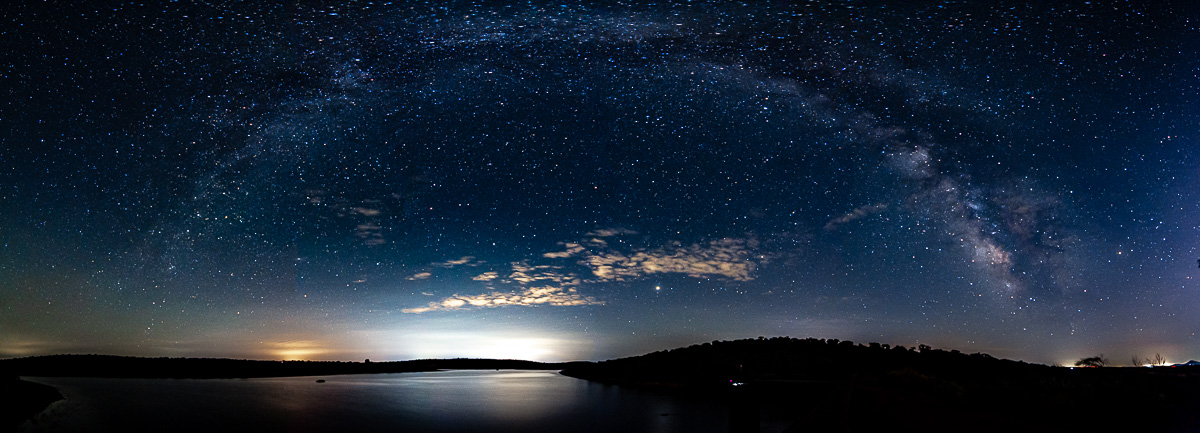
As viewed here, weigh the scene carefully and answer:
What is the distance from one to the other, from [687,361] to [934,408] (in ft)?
320

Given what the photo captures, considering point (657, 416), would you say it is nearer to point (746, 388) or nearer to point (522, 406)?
point (522, 406)

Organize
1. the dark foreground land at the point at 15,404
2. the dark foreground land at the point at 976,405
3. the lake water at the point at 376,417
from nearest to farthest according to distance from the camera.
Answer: the dark foreground land at the point at 976,405, the dark foreground land at the point at 15,404, the lake water at the point at 376,417

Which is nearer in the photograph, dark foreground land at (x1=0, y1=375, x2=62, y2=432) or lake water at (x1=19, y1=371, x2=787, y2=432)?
dark foreground land at (x1=0, y1=375, x2=62, y2=432)

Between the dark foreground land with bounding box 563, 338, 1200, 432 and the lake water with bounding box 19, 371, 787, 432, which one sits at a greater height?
the dark foreground land with bounding box 563, 338, 1200, 432

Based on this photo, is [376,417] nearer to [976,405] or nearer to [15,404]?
[15,404]

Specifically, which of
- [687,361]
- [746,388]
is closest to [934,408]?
[746,388]

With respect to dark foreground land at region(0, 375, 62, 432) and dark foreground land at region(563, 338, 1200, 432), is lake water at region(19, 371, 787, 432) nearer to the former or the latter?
dark foreground land at region(0, 375, 62, 432)

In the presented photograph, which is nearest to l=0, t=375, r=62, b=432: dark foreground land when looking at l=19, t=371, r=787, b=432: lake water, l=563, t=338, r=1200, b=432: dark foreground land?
l=19, t=371, r=787, b=432: lake water

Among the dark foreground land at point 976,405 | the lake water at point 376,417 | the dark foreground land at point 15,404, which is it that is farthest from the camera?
the lake water at point 376,417

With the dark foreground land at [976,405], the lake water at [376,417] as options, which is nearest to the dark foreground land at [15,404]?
the lake water at [376,417]

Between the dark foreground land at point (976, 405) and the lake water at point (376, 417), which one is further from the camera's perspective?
the lake water at point (376, 417)

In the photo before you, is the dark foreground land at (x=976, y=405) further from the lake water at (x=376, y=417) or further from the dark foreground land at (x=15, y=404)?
the dark foreground land at (x=15, y=404)

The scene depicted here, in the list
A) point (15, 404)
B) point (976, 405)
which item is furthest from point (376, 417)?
point (976, 405)

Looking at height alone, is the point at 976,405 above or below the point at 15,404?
above
